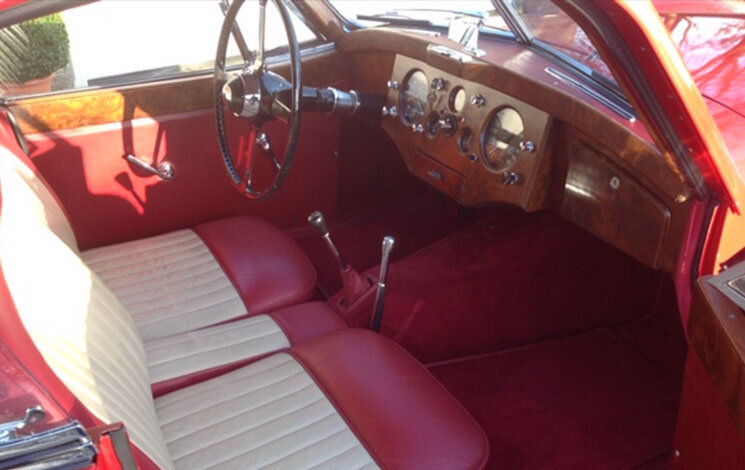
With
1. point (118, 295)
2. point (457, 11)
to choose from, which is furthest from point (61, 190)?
point (457, 11)

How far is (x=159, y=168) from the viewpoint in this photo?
7.54 ft

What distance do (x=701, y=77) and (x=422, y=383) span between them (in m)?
0.95

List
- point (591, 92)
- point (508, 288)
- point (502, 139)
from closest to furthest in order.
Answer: point (591, 92)
point (502, 139)
point (508, 288)

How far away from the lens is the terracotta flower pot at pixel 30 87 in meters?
2.10

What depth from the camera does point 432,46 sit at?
6.88 ft

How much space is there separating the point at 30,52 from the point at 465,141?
1337mm

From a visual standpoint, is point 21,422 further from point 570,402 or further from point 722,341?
point 570,402

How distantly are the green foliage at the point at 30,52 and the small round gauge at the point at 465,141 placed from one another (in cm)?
121

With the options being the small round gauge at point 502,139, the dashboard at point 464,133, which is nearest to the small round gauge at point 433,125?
the dashboard at point 464,133

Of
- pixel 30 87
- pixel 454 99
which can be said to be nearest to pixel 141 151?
pixel 30 87

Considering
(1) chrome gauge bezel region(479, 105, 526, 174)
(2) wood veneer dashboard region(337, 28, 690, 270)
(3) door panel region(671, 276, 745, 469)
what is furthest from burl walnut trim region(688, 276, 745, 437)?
(1) chrome gauge bezel region(479, 105, 526, 174)

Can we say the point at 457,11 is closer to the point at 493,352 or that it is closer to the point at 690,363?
the point at 493,352

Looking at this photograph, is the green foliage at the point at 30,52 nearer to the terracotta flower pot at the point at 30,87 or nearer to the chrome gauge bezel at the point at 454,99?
the terracotta flower pot at the point at 30,87

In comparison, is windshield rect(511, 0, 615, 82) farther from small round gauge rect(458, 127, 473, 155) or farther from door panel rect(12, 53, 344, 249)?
door panel rect(12, 53, 344, 249)
